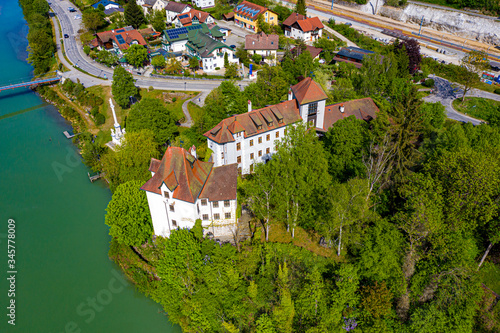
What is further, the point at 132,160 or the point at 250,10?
the point at 250,10

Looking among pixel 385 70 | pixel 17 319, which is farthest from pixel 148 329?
pixel 385 70

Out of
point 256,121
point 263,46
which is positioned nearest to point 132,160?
point 256,121

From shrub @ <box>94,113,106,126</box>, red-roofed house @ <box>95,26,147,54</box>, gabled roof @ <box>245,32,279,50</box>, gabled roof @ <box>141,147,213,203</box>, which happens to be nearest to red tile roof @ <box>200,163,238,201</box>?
gabled roof @ <box>141,147,213,203</box>

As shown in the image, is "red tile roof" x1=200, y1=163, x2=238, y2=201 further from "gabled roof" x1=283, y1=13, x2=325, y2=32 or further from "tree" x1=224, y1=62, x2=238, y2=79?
"gabled roof" x1=283, y1=13, x2=325, y2=32

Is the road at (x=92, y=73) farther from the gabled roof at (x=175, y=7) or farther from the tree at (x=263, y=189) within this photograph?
the tree at (x=263, y=189)

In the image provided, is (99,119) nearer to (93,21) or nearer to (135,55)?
(135,55)

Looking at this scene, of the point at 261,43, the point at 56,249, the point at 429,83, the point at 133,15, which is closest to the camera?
the point at 56,249
